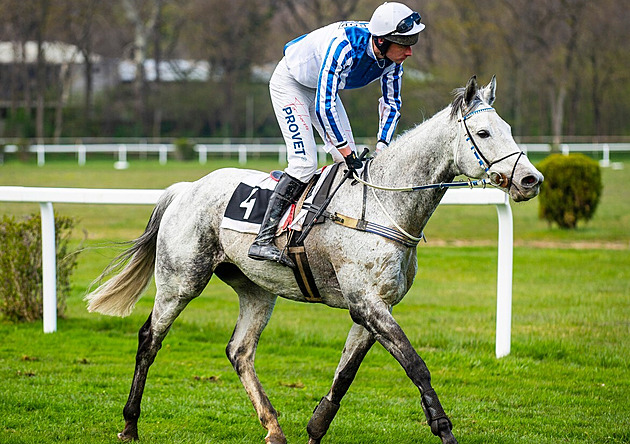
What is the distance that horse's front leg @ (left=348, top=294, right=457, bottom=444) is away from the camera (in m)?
3.78

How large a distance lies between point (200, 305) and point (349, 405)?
158 inches

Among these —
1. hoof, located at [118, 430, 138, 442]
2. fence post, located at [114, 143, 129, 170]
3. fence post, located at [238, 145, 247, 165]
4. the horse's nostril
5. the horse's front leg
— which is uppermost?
the horse's nostril

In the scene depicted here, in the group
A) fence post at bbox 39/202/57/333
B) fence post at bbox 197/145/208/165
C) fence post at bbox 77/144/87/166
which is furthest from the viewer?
fence post at bbox 197/145/208/165

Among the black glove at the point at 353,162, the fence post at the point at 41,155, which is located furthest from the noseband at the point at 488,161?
the fence post at the point at 41,155

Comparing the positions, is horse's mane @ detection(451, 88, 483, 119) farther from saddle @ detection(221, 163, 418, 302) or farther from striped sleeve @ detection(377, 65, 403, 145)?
saddle @ detection(221, 163, 418, 302)

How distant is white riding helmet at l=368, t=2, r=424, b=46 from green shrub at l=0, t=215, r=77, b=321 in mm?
3874

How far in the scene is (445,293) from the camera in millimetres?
9578

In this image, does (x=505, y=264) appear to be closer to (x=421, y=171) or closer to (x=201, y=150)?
(x=421, y=171)

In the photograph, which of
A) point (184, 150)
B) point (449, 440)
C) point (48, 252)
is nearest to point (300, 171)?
point (449, 440)

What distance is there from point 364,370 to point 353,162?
2498mm

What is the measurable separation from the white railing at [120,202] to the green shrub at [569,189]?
7.93m

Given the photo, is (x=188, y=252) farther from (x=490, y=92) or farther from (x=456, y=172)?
(x=490, y=92)

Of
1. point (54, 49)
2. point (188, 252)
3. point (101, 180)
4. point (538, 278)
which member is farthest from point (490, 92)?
point (54, 49)

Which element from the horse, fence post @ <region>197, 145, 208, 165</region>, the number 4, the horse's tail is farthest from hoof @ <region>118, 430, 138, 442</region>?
fence post @ <region>197, 145, 208, 165</region>
